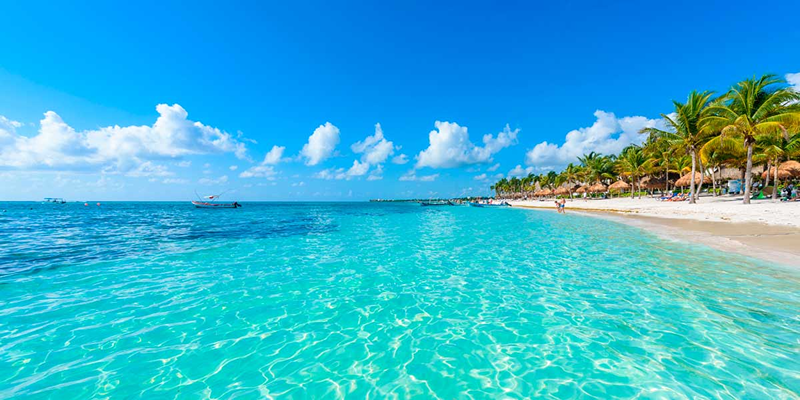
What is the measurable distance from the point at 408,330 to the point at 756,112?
34.1 meters

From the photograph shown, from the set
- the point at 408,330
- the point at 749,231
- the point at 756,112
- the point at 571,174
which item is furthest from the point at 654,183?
the point at 408,330

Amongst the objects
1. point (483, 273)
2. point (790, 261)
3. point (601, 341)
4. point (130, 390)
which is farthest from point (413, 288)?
point (790, 261)

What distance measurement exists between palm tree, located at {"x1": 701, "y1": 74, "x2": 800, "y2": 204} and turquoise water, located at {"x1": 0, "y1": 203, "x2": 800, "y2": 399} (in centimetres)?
2179

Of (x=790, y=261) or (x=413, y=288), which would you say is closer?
A: (x=413, y=288)

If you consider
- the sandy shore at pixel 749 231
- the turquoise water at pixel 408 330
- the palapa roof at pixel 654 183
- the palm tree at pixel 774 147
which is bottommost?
the turquoise water at pixel 408 330

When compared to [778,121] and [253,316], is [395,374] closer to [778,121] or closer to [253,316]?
[253,316]

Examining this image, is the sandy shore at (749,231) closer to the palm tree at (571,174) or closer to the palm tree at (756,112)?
the palm tree at (756,112)

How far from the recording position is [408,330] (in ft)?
17.5

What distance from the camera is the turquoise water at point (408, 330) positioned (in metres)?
3.78

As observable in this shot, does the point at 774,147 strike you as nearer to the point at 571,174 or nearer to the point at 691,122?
the point at 691,122

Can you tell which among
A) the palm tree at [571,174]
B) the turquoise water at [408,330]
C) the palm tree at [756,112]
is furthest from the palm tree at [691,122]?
the palm tree at [571,174]

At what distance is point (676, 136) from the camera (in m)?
31.2

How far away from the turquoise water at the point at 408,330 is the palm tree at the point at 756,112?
21.8 metres

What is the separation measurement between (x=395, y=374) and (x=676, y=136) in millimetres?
40938
